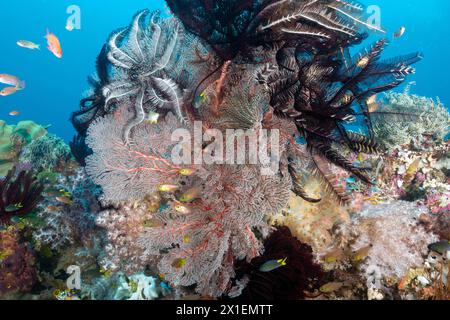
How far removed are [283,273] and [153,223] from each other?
187 centimetres

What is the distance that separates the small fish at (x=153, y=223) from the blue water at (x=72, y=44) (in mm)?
96740

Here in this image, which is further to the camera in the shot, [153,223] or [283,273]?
[283,273]

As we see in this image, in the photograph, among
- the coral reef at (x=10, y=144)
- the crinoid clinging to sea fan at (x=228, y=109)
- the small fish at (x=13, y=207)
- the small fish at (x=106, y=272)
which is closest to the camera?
the crinoid clinging to sea fan at (x=228, y=109)

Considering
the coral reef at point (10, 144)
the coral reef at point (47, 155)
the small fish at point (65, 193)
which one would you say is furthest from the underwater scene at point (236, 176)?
the coral reef at point (10, 144)

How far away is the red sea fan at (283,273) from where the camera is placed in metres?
3.89

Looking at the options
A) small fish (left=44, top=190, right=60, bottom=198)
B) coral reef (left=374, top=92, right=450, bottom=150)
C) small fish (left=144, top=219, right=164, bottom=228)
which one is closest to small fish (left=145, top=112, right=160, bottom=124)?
small fish (left=144, top=219, right=164, bottom=228)

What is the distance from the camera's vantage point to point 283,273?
158 inches

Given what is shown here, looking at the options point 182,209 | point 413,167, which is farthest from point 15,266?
point 413,167

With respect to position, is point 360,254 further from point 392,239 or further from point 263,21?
point 263,21

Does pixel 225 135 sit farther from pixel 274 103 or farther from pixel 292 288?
pixel 292 288

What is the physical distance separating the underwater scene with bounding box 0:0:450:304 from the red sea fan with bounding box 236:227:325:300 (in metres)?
0.02

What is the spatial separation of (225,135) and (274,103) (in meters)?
0.77

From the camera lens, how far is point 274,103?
12.3 feet

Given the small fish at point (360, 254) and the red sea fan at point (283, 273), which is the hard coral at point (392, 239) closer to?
the small fish at point (360, 254)
